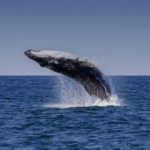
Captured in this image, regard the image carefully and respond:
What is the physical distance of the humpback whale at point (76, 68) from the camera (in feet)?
77.0

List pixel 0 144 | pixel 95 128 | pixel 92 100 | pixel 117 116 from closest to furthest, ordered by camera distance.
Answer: pixel 0 144
pixel 95 128
pixel 117 116
pixel 92 100

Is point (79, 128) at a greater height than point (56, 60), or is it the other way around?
point (56, 60)

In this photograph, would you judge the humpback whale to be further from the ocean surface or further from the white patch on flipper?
the ocean surface

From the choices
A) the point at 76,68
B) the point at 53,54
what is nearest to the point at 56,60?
the point at 53,54

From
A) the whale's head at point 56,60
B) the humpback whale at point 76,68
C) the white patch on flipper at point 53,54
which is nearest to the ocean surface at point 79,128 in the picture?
the humpback whale at point 76,68

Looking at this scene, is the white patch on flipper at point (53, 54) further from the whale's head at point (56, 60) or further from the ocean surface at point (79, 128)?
the ocean surface at point (79, 128)

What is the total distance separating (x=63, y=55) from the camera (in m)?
23.6

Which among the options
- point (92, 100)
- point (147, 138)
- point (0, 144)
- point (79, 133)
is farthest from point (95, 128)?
point (92, 100)

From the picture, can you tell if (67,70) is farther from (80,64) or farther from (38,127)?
(38,127)

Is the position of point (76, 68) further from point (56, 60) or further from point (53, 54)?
point (53, 54)

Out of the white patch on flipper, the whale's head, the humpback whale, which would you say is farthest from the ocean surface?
the white patch on flipper

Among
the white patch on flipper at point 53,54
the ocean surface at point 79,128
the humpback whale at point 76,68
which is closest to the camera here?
the ocean surface at point 79,128

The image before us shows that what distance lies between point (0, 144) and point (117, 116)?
317 inches

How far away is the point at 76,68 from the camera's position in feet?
79.4
